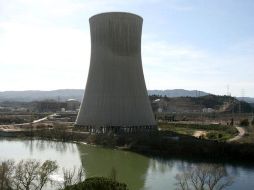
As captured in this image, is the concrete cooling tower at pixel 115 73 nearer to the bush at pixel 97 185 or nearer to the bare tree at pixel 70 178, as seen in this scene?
the bare tree at pixel 70 178

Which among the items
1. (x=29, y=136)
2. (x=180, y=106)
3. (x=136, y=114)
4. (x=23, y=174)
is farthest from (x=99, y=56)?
(x=180, y=106)

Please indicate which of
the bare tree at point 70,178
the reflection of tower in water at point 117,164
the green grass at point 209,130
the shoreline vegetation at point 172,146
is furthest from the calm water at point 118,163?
the green grass at point 209,130

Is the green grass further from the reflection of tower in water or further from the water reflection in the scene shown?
the water reflection

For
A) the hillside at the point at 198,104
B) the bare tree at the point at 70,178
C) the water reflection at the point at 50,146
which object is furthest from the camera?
the hillside at the point at 198,104

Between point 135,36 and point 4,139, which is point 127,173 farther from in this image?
point 4,139

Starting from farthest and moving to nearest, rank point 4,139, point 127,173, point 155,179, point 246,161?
point 4,139 → point 246,161 → point 127,173 → point 155,179

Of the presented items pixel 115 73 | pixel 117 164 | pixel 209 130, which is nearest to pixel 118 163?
pixel 117 164
